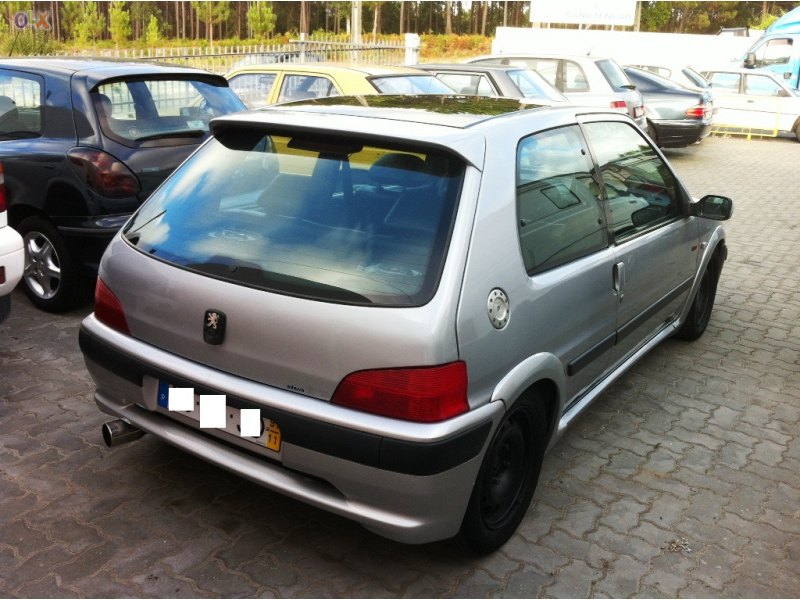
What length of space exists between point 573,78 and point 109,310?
11316 millimetres

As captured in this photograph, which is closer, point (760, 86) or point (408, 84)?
point (408, 84)

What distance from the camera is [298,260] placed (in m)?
2.71

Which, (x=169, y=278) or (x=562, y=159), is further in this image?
(x=562, y=159)

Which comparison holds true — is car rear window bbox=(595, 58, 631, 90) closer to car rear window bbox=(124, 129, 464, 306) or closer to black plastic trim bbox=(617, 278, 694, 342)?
black plastic trim bbox=(617, 278, 694, 342)

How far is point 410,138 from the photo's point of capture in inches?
109

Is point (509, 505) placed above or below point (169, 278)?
below

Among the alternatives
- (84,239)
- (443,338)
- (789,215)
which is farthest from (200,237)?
(789,215)

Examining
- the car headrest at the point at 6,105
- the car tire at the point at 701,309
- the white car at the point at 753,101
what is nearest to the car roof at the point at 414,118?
the car tire at the point at 701,309

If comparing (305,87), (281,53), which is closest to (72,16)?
(281,53)

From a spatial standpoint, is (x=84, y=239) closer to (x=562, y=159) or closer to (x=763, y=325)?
(x=562, y=159)

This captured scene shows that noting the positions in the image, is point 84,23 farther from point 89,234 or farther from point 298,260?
point 298,260

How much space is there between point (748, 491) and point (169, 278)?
271 cm

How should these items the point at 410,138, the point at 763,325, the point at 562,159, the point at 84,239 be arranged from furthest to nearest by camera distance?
1. the point at 763,325
2. the point at 84,239
3. the point at 562,159
4. the point at 410,138

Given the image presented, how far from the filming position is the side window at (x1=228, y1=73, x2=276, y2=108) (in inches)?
351
